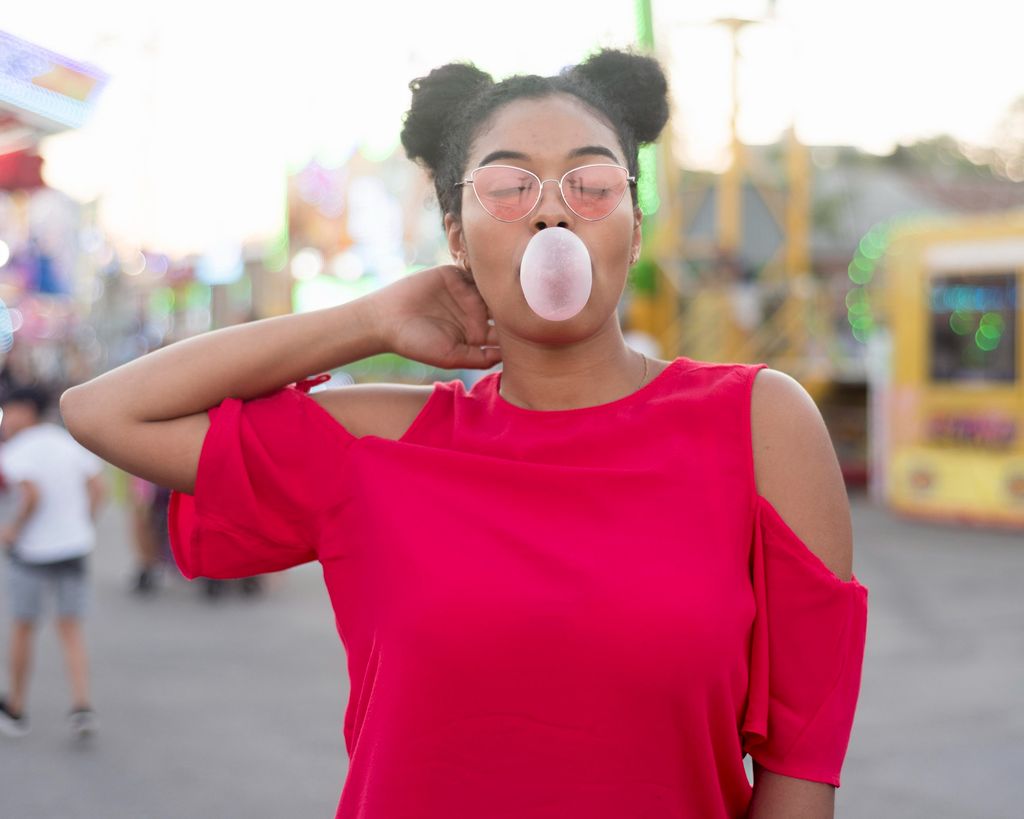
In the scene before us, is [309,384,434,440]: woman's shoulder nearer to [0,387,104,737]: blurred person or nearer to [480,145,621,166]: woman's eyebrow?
[480,145,621,166]: woman's eyebrow

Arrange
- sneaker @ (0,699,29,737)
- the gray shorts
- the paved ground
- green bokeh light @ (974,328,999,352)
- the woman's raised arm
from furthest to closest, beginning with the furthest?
green bokeh light @ (974,328,999,352)
the gray shorts
sneaker @ (0,699,29,737)
the paved ground
the woman's raised arm

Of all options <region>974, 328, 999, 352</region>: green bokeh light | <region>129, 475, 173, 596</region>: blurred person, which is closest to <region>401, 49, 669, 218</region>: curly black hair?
<region>129, 475, 173, 596</region>: blurred person

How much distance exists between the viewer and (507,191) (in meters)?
1.55

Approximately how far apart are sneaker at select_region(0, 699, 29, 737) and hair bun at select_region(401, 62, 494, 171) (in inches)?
157

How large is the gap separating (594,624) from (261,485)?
0.55 m

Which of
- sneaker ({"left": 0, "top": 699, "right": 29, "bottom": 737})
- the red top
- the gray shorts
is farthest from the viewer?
the gray shorts

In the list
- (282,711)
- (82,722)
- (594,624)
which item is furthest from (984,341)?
(594,624)

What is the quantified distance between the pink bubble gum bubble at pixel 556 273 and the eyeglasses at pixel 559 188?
0.17 ft

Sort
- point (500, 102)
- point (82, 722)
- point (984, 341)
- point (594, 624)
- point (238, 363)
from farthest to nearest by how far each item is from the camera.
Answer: point (984, 341), point (82, 722), point (238, 363), point (500, 102), point (594, 624)

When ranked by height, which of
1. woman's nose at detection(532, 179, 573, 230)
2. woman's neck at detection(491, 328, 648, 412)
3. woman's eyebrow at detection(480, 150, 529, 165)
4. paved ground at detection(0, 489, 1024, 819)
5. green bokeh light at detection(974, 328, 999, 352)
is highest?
woman's eyebrow at detection(480, 150, 529, 165)

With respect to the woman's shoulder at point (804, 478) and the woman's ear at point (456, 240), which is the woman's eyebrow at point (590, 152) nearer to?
the woman's ear at point (456, 240)

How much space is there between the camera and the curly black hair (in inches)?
64.6

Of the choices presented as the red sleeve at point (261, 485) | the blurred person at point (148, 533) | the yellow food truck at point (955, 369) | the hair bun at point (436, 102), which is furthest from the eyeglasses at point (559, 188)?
the yellow food truck at point (955, 369)

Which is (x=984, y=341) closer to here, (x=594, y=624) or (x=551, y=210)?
(x=551, y=210)
